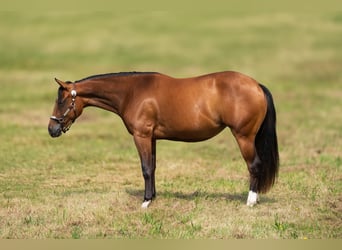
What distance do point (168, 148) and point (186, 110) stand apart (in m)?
6.38

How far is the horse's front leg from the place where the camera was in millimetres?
10789

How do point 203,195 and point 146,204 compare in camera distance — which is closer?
point 146,204

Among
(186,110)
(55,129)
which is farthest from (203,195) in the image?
(55,129)

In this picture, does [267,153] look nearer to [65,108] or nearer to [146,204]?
[146,204]

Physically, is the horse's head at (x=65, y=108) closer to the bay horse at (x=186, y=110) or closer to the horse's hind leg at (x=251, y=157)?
the bay horse at (x=186, y=110)

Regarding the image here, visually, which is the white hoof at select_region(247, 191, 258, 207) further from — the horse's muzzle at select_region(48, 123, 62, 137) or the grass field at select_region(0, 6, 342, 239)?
the horse's muzzle at select_region(48, 123, 62, 137)

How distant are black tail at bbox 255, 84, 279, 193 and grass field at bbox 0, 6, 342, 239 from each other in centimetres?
42

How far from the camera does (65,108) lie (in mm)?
10914

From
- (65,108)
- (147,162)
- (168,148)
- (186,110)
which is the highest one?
(186,110)

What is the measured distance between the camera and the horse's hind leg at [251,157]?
10.5m

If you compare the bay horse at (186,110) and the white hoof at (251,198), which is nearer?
the bay horse at (186,110)

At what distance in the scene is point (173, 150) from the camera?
16.7 metres

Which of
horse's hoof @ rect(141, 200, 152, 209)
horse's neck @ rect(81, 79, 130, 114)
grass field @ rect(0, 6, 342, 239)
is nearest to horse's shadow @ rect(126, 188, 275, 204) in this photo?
grass field @ rect(0, 6, 342, 239)

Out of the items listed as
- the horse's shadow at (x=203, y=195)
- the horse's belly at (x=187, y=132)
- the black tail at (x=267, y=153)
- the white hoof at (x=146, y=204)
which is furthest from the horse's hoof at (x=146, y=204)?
the black tail at (x=267, y=153)
